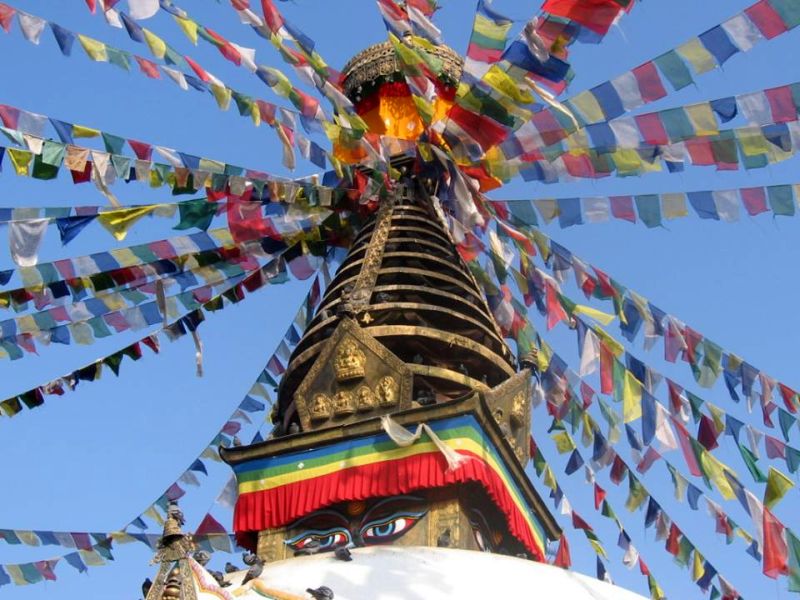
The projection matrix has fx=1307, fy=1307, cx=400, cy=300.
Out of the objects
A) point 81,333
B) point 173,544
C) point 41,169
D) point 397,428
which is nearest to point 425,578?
point 397,428

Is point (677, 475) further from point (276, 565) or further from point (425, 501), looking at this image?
point (276, 565)

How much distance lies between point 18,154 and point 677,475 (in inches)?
271

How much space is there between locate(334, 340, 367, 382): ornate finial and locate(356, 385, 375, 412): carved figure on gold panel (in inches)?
5.4

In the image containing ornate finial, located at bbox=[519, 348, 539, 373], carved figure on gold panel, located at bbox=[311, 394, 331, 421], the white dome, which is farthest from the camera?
ornate finial, located at bbox=[519, 348, 539, 373]

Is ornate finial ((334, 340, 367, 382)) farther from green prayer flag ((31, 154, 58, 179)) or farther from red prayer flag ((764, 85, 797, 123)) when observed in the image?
red prayer flag ((764, 85, 797, 123))

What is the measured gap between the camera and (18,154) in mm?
10836

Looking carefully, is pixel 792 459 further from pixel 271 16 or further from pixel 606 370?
A: pixel 271 16

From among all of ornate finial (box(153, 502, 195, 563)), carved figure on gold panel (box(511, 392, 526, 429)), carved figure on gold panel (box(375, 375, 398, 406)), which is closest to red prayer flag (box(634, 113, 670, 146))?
carved figure on gold panel (box(511, 392, 526, 429))

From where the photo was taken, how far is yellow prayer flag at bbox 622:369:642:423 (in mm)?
11773

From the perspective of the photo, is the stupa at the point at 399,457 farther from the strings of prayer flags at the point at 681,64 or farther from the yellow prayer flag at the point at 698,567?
the strings of prayer flags at the point at 681,64

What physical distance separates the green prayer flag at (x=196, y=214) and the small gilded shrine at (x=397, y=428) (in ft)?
4.86

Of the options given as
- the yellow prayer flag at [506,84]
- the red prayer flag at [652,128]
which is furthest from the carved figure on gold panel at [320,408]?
the red prayer flag at [652,128]

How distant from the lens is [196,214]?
39.9ft

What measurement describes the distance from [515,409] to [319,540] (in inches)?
91.0
